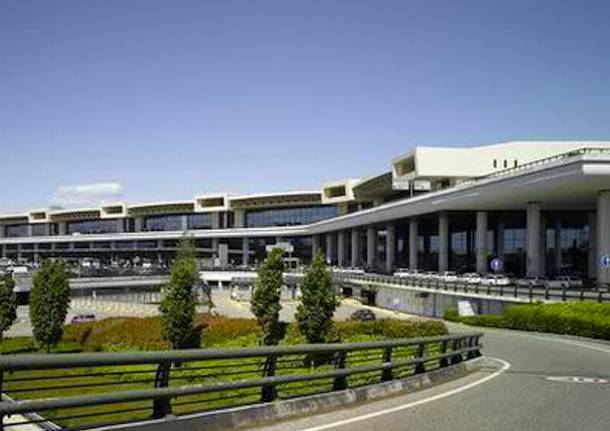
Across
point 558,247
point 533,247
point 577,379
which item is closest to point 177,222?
point 558,247

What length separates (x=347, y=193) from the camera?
140000 millimetres

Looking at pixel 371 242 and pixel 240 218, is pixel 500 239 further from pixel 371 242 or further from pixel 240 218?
pixel 240 218

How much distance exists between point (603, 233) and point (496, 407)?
4581 centimetres

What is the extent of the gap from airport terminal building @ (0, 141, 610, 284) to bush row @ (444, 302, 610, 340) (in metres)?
6.15

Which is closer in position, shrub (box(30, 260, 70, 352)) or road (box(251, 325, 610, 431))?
road (box(251, 325, 610, 431))

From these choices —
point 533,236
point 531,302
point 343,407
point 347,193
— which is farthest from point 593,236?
point 343,407

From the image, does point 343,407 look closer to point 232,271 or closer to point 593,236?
point 593,236

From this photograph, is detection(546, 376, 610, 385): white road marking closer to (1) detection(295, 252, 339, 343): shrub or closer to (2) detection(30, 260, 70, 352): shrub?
(1) detection(295, 252, 339, 343): shrub

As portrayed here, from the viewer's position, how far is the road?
10203 millimetres

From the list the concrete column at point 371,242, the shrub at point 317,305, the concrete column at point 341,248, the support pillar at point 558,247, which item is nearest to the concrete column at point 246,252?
the concrete column at point 341,248

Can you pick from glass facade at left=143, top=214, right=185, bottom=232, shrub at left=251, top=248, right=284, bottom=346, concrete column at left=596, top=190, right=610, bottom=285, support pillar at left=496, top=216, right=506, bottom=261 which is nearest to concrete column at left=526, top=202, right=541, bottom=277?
concrete column at left=596, top=190, right=610, bottom=285

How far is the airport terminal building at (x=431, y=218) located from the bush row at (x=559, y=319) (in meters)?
6.15

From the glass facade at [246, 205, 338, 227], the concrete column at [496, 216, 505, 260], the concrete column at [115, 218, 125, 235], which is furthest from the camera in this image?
the concrete column at [115, 218, 125, 235]

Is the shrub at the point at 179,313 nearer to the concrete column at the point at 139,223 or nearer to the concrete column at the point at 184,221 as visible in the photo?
the concrete column at the point at 184,221
